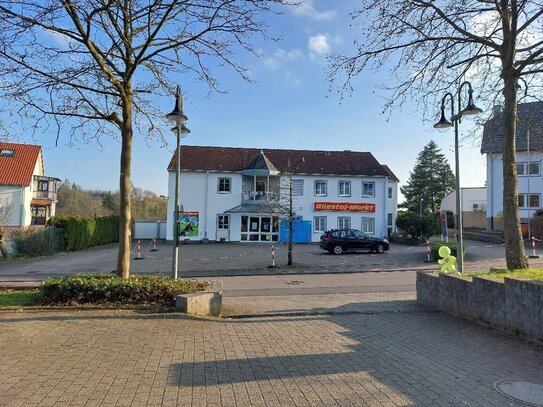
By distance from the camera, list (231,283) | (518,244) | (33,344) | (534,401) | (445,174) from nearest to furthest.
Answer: (534,401) → (33,344) → (518,244) → (231,283) → (445,174)

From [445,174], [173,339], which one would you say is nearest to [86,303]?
[173,339]

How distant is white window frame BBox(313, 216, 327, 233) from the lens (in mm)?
38094

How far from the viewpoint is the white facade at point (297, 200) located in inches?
1463

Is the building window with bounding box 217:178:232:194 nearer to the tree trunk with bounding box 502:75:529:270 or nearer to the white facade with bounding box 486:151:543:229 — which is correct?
the white facade with bounding box 486:151:543:229

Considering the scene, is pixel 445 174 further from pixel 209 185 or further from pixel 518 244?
pixel 518 244

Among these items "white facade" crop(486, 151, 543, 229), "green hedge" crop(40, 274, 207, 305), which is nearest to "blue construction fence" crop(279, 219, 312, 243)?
"white facade" crop(486, 151, 543, 229)

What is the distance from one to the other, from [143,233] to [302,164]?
59.4ft

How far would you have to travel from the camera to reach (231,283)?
15.0m

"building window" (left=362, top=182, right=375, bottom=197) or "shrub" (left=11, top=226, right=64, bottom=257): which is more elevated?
"building window" (left=362, top=182, right=375, bottom=197)

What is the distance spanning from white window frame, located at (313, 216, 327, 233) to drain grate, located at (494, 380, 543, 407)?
33.5 metres

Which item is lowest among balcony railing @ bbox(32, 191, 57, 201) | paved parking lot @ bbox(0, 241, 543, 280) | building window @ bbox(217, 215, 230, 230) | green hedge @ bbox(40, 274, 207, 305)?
paved parking lot @ bbox(0, 241, 543, 280)

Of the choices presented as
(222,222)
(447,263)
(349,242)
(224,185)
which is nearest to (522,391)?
(447,263)

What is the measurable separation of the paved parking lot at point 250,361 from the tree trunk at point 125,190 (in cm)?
179

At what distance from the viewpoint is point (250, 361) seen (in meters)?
5.23
